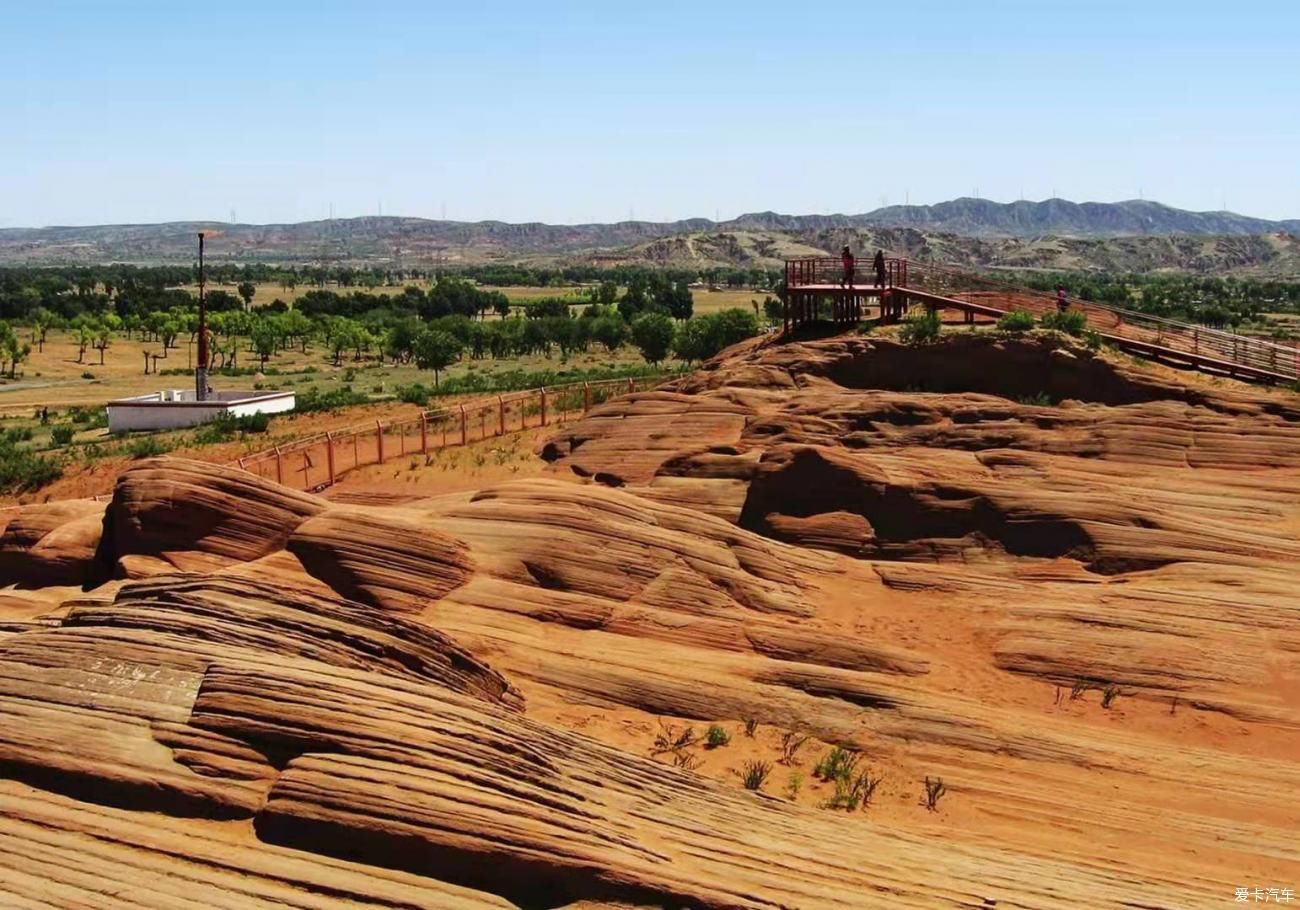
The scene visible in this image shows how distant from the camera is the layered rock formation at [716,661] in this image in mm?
8383

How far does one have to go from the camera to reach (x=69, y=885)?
720 centimetres

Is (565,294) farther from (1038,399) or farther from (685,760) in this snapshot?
(685,760)

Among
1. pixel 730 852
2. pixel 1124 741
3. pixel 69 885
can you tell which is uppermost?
pixel 69 885

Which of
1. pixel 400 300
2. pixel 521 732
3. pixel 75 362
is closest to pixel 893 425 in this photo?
pixel 521 732

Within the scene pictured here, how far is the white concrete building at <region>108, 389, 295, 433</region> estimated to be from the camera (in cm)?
4812

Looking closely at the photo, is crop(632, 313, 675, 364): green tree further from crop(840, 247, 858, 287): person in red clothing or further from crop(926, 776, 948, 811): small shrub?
crop(926, 776, 948, 811): small shrub

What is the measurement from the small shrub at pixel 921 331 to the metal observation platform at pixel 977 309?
2791 millimetres

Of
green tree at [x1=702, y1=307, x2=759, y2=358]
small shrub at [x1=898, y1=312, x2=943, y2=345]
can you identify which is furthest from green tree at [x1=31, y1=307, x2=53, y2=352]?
small shrub at [x1=898, y1=312, x2=943, y2=345]

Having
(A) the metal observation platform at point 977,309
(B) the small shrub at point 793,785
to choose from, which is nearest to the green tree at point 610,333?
(A) the metal observation platform at point 977,309

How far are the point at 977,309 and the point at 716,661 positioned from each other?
75.9ft

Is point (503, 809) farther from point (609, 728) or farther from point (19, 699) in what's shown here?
point (609, 728)

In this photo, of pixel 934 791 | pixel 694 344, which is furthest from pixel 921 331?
pixel 694 344

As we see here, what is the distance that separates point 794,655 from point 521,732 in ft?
24.3

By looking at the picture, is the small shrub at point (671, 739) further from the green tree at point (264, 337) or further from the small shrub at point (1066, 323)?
the green tree at point (264, 337)
